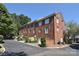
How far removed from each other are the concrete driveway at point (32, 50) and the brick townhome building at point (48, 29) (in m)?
0.46

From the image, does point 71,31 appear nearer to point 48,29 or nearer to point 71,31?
point 71,31

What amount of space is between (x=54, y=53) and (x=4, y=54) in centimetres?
229

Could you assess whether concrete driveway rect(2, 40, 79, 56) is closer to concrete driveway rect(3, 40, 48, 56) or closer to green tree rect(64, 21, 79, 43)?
concrete driveway rect(3, 40, 48, 56)

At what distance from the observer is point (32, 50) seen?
195 ft

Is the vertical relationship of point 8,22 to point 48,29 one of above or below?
above

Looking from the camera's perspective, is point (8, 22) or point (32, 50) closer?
point (8, 22)

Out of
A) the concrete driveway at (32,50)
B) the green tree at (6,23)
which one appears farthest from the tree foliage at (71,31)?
the green tree at (6,23)

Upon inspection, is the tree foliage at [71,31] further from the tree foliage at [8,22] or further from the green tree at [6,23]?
the green tree at [6,23]

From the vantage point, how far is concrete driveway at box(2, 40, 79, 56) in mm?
59156

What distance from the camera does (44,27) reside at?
197 feet

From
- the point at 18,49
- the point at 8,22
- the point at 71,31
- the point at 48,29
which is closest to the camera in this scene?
the point at 8,22

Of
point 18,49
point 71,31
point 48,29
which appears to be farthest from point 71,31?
point 18,49

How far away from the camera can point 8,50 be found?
59375 millimetres

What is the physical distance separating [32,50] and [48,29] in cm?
124
